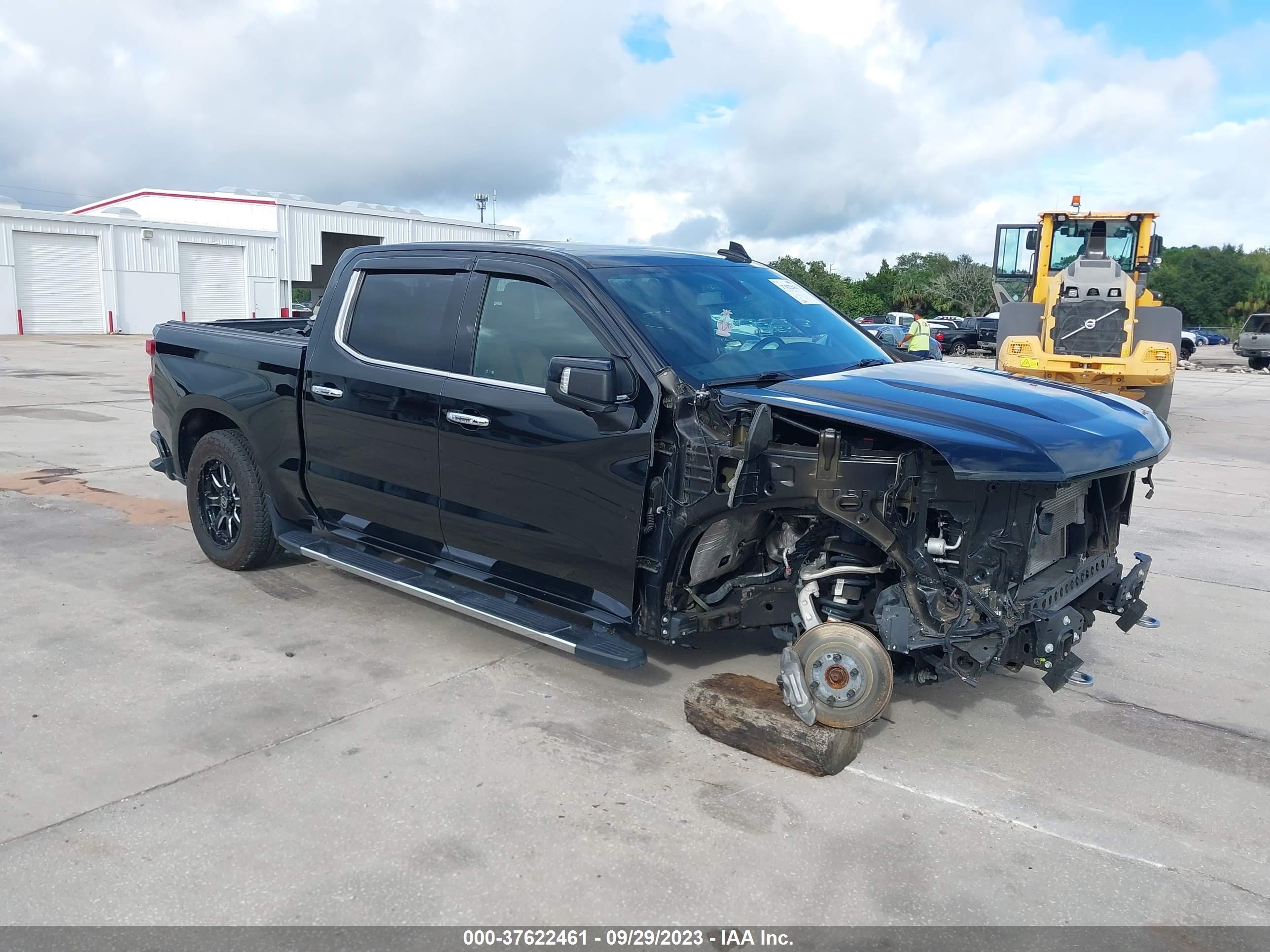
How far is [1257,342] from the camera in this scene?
105 feet

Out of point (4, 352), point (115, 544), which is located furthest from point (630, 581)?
point (4, 352)

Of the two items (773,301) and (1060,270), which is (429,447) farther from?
(1060,270)

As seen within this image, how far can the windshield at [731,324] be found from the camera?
4141 mm

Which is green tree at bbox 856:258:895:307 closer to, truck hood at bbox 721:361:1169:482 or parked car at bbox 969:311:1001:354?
parked car at bbox 969:311:1001:354

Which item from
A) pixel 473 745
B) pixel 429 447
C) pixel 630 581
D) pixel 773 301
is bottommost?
pixel 473 745

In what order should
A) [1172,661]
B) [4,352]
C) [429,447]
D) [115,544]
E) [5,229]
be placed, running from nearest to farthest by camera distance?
[429,447], [1172,661], [115,544], [4,352], [5,229]

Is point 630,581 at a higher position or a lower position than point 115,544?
higher

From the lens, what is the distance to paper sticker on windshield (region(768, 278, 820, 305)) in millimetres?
5133

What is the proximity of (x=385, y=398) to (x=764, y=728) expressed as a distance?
235 cm

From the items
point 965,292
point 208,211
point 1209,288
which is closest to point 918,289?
point 965,292

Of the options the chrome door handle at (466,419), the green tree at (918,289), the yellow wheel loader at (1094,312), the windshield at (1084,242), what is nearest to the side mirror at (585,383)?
the chrome door handle at (466,419)

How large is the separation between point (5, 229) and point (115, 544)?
3594 centimetres

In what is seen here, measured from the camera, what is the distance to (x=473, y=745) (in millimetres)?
3949

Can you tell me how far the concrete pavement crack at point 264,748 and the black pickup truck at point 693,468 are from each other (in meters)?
0.35
